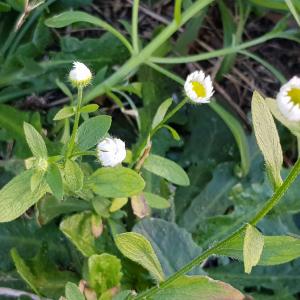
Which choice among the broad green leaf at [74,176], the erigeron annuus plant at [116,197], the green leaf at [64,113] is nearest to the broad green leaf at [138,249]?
the erigeron annuus plant at [116,197]

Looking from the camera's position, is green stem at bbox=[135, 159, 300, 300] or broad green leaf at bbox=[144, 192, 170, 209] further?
broad green leaf at bbox=[144, 192, 170, 209]

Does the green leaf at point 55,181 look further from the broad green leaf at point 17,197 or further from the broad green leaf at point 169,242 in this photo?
the broad green leaf at point 169,242


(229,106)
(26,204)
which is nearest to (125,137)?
(229,106)

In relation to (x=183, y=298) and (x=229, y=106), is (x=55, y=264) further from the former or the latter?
(x=229, y=106)

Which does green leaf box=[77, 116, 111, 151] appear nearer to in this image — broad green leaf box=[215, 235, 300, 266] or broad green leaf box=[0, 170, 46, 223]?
broad green leaf box=[0, 170, 46, 223]

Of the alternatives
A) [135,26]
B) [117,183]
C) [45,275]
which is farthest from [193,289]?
[135,26]

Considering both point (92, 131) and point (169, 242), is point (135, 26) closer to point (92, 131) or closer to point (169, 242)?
point (92, 131)

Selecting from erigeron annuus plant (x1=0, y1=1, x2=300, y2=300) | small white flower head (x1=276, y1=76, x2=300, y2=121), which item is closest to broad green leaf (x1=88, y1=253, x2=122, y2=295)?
erigeron annuus plant (x1=0, y1=1, x2=300, y2=300)
